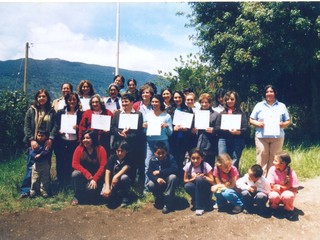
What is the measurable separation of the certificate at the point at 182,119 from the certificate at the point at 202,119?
122 millimetres

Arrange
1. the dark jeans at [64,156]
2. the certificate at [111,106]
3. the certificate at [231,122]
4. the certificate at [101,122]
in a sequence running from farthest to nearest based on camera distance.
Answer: the certificate at [111,106] → the dark jeans at [64,156] → the certificate at [101,122] → the certificate at [231,122]

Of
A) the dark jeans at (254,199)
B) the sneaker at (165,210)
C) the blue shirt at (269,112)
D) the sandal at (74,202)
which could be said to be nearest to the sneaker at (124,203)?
the sneaker at (165,210)

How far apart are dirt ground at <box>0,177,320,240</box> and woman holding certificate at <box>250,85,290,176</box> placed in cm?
98

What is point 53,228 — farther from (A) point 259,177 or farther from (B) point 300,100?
(B) point 300,100

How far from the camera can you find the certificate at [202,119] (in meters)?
5.73

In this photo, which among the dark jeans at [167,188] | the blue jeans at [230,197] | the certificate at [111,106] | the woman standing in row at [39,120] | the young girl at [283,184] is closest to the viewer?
the young girl at [283,184]

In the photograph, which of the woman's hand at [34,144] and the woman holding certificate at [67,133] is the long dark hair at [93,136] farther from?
the woman's hand at [34,144]

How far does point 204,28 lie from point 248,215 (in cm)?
810

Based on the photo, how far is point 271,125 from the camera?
5617mm

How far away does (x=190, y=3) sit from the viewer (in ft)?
38.5

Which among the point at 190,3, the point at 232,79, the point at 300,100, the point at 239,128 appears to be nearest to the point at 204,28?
the point at 190,3

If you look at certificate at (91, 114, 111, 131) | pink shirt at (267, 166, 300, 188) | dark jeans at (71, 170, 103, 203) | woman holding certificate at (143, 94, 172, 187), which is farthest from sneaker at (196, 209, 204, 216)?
certificate at (91, 114, 111, 131)

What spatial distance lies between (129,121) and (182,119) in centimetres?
99

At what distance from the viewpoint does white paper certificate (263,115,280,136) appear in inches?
220
